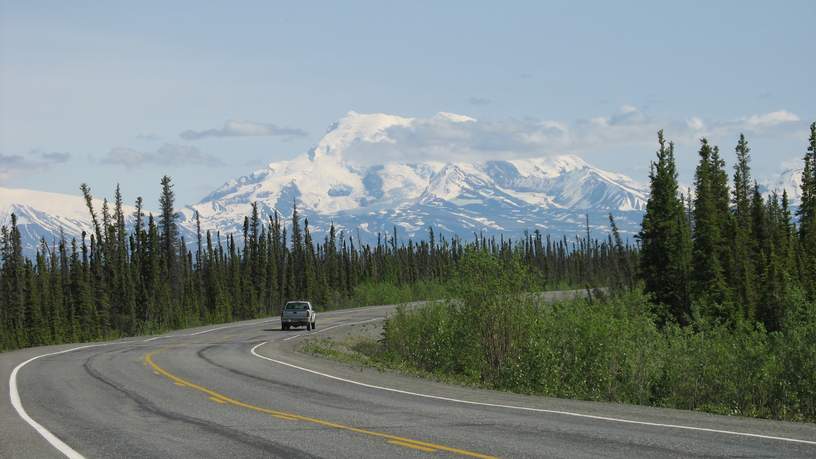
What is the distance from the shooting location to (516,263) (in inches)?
1023

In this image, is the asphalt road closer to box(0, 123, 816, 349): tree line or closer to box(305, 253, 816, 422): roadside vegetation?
box(305, 253, 816, 422): roadside vegetation

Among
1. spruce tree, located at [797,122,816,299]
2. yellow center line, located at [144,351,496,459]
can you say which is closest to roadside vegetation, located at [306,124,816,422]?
yellow center line, located at [144,351,496,459]

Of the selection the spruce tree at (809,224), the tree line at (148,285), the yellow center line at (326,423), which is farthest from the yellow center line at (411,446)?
the spruce tree at (809,224)

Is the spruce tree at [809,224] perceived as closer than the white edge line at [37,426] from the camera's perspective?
No

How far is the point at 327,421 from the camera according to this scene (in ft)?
A: 47.4

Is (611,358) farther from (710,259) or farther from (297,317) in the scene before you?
(710,259)

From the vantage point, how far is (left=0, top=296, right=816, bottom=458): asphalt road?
11.6 metres

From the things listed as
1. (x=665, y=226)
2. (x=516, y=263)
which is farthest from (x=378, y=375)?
(x=665, y=226)

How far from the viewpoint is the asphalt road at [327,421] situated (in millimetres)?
11555

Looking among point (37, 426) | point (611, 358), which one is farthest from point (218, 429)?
point (611, 358)

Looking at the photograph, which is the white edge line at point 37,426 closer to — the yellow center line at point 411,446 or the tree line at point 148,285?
the yellow center line at point 411,446

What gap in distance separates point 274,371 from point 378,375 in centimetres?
303

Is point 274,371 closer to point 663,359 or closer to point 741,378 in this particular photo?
point 663,359

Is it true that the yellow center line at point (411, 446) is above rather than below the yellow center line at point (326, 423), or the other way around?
above
